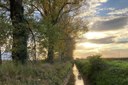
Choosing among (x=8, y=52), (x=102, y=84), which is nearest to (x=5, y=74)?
(x=8, y=52)

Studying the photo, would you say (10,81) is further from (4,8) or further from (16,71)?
(4,8)

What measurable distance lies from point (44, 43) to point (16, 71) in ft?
19.2

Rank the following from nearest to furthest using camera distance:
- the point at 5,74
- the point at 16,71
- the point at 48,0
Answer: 1. the point at 5,74
2. the point at 16,71
3. the point at 48,0

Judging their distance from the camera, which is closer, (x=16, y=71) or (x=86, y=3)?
(x=16, y=71)

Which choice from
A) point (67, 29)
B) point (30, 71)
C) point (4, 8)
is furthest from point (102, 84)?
point (67, 29)

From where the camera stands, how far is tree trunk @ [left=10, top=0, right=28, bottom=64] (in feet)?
71.3

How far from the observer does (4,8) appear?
2656cm

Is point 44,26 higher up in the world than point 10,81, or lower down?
higher up

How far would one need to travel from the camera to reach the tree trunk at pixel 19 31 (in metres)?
21.7

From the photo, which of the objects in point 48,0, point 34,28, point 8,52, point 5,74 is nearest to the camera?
point 5,74

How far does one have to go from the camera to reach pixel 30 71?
19.6 meters

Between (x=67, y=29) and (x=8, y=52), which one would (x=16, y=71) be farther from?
(x=67, y=29)

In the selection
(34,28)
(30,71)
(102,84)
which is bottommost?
(102,84)

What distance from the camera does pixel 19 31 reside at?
74.3ft
